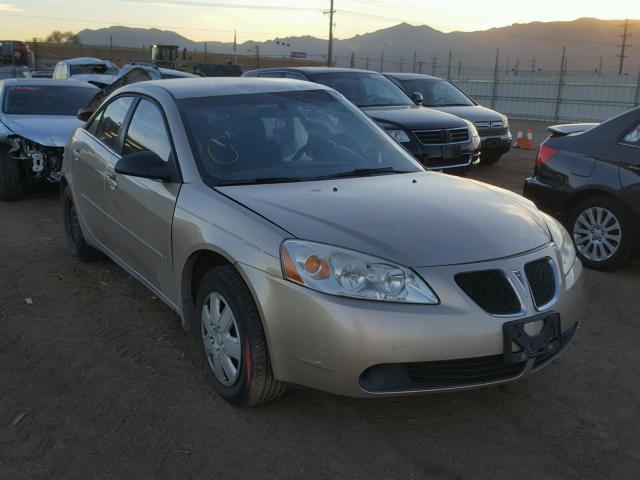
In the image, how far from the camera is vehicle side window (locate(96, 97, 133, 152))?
4594mm

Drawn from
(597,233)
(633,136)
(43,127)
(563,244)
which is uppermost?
(633,136)

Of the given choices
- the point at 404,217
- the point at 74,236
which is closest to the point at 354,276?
the point at 404,217

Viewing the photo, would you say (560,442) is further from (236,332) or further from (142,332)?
(142,332)

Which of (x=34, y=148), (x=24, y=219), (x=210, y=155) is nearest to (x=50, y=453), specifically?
(x=210, y=155)

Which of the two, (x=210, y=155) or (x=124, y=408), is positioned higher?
(x=210, y=155)

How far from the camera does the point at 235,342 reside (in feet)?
10.4

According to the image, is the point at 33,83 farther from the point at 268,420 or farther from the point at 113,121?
the point at 268,420

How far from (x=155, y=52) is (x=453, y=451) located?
31.4 meters

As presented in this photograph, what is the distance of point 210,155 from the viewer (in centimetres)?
375

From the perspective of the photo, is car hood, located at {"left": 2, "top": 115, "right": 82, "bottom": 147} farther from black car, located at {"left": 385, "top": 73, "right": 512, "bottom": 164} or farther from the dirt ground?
black car, located at {"left": 385, "top": 73, "right": 512, "bottom": 164}

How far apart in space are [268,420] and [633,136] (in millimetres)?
4104

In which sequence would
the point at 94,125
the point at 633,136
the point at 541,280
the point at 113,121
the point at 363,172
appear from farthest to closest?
the point at 633,136, the point at 94,125, the point at 113,121, the point at 363,172, the point at 541,280

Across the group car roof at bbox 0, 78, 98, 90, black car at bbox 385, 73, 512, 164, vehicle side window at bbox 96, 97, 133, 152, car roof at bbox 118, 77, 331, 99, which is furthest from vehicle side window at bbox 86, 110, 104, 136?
black car at bbox 385, 73, 512, 164

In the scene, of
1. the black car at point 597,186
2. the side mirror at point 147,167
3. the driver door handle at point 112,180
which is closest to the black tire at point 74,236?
the driver door handle at point 112,180
